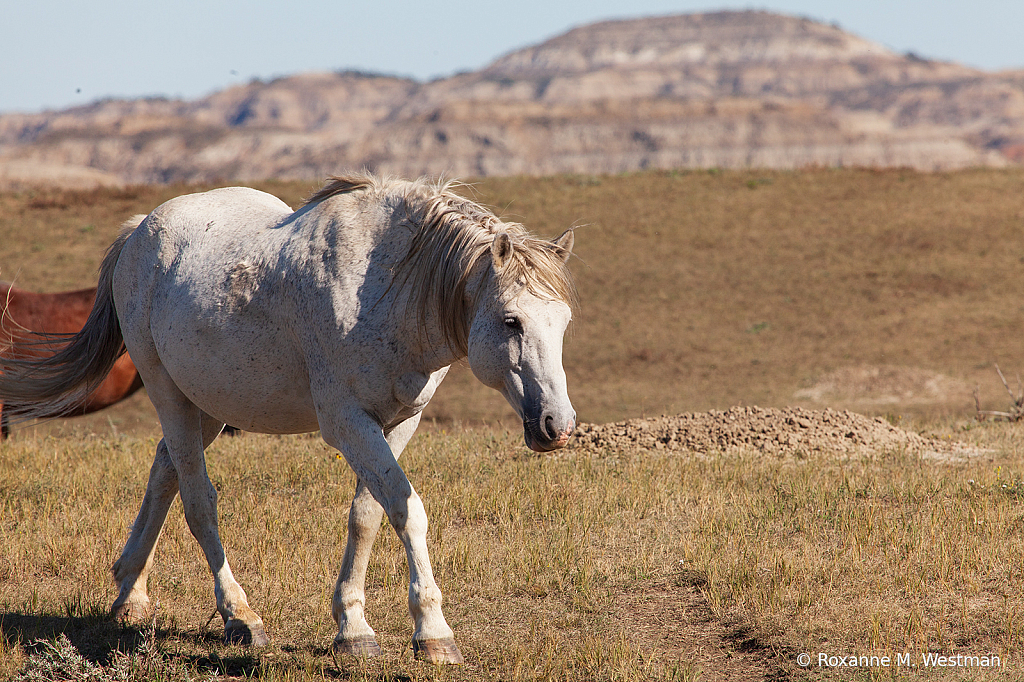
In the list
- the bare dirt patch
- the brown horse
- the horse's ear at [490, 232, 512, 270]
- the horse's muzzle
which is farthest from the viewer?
the bare dirt patch

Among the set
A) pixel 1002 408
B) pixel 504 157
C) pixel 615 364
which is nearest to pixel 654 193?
pixel 615 364

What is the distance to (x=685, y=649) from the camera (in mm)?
4520

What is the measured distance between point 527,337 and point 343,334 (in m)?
0.95

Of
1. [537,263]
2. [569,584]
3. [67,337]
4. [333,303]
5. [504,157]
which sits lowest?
[504,157]

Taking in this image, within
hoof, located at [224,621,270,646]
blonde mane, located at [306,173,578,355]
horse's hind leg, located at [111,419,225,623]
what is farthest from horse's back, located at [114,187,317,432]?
hoof, located at [224,621,270,646]

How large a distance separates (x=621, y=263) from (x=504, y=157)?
125854 mm

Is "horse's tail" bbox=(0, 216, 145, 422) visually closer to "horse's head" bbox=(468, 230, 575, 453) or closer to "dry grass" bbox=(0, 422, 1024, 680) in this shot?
"dry grass" bbox=(0, 422, 1024, 680)

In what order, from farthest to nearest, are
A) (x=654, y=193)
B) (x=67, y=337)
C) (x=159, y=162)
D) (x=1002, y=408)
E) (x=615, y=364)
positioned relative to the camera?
(x=159, y=162) < (x=654, y=193) < (x=615, y=364) < (x=1002, y=408) < (x=67, y=337)

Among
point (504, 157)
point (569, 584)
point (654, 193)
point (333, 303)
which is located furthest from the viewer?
point (504, 157)

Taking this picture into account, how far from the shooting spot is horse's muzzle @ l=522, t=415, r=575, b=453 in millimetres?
3482

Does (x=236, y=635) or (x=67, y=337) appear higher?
(x=67, y=337)

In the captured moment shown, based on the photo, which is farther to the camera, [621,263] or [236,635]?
[621,263]

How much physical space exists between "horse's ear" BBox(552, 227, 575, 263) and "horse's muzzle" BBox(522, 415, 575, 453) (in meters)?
0.83

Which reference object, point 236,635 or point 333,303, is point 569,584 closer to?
point 236,635
